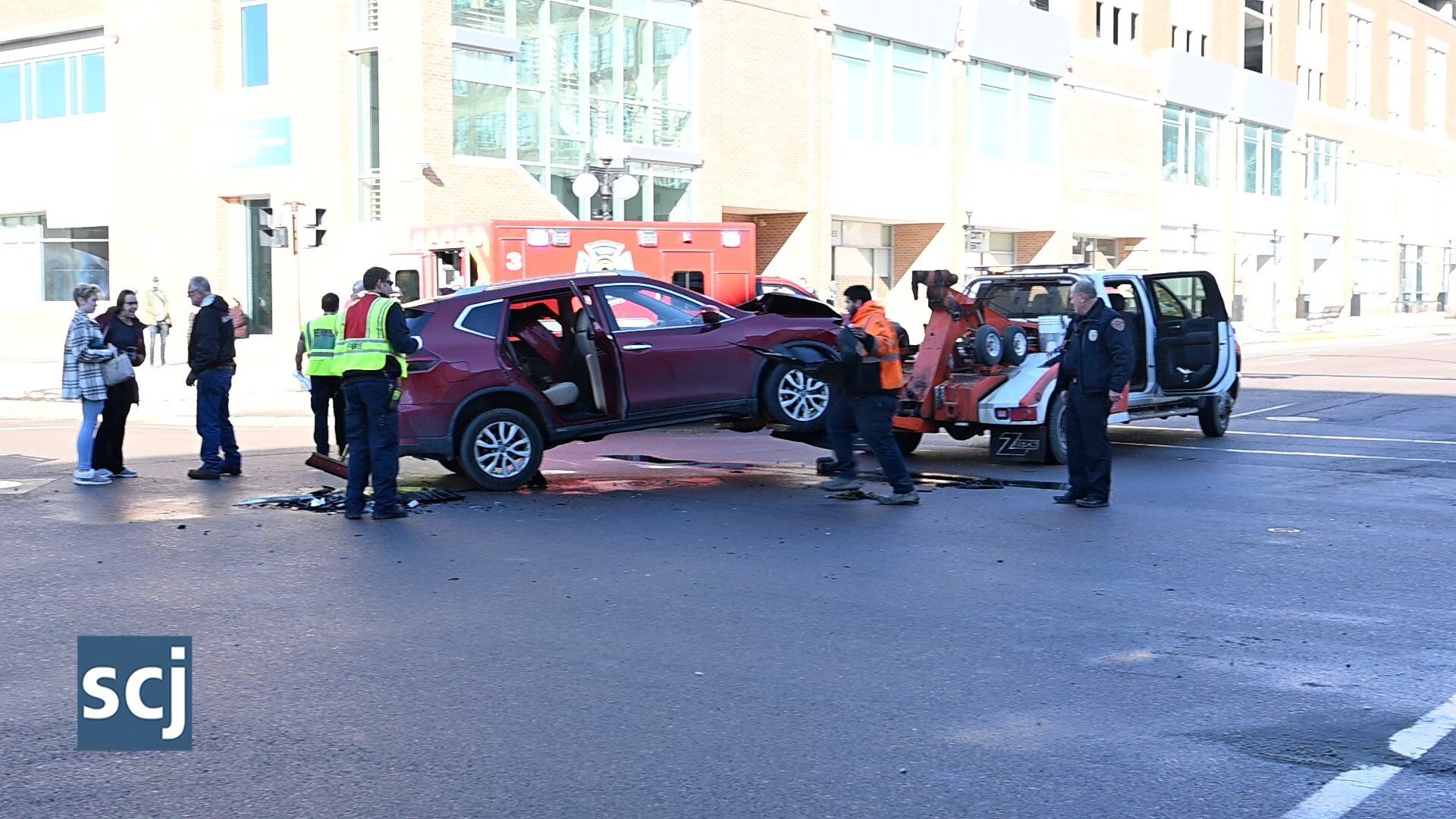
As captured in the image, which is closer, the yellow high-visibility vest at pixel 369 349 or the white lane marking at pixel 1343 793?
the white lane marking at pixel 1343 793

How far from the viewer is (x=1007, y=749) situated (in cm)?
556

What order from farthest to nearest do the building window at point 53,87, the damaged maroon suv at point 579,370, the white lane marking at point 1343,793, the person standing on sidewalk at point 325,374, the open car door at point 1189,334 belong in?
the building window at point 53,87
the open car door at point 1189,334
the damaged maroon suv at point 579,370
the person standing on sidewalk at point 325,374
the white lane marking at point 1343,793

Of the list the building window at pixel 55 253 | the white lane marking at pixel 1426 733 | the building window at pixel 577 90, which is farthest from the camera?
the building window at pixel 55 253

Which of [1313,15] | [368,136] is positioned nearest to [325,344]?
[368,136]

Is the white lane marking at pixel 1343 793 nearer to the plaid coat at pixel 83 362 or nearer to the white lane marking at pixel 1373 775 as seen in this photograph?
the white lane marking at pixel 1373 775

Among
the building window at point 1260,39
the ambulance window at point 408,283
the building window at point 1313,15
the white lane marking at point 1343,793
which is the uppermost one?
the building window at point 1313,15

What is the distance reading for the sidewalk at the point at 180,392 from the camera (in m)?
22.2

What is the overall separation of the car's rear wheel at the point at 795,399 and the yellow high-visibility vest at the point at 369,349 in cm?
360

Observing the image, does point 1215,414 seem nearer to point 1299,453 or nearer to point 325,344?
point 1299,453

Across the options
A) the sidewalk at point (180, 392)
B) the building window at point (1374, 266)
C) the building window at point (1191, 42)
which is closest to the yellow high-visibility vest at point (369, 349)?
the sidewalk at point (180, 392)

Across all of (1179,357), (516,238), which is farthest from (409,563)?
(516,238)

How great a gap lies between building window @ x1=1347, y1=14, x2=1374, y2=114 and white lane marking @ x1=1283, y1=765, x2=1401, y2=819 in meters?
72.9

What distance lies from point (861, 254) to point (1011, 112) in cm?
794

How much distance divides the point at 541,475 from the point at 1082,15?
136 ft
